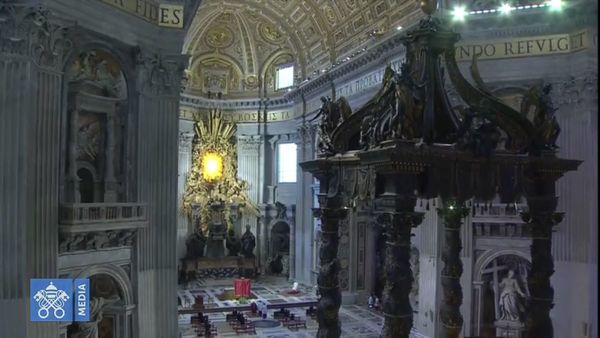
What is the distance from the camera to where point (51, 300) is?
31.1 feet

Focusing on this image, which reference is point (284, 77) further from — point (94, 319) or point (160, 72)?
point (94, 319)

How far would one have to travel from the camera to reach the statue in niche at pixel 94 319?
10.4 metres

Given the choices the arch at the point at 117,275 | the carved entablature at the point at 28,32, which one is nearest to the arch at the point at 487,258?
the arch at the point at 117,275

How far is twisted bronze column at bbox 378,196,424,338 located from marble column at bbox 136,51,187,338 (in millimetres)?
6175

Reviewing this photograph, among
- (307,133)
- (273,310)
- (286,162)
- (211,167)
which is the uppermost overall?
(307,133)

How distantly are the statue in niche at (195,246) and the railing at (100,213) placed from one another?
544 inches

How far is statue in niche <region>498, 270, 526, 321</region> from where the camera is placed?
13312 millimetres

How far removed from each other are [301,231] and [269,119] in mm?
5927

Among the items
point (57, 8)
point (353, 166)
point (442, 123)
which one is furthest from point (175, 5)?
point (442, 123)

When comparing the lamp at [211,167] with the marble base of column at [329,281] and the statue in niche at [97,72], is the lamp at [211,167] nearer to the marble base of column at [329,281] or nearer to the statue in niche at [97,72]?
the statue in niche at [97,72]

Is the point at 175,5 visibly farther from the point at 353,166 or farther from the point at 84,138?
the point at 353,166

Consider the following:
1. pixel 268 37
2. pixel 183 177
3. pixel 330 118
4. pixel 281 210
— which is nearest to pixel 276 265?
pixel 281 210

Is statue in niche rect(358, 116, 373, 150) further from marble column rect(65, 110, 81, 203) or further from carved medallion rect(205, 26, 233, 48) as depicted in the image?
carved medallion rect(205, 26, 233, 48)

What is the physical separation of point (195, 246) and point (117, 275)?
1421cm
